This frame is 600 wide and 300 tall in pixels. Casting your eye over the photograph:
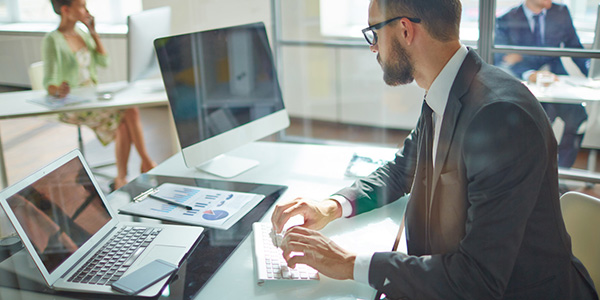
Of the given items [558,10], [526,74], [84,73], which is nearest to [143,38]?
[84,73]

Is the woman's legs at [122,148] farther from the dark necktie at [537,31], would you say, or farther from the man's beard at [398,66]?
the dark necktie at [537,31]

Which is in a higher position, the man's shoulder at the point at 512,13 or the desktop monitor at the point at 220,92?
the man's shoulder at the point at 512,13

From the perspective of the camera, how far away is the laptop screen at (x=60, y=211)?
1019mm

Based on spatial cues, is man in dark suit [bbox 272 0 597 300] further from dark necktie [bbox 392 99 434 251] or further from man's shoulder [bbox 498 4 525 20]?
man's shoulder [bbox 498 4 525 20]

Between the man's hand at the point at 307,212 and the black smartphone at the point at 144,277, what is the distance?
0.27 m

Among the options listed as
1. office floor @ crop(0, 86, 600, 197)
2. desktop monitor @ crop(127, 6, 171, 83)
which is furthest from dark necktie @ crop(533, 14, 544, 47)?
desktop monitor @ crop(127, 6, 171, 83)

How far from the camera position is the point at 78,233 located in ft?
3.66

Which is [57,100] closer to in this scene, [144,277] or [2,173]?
[2,173]

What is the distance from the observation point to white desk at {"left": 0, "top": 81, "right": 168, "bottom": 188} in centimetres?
188

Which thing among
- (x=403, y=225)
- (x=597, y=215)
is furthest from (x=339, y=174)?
(x=597, y=215)

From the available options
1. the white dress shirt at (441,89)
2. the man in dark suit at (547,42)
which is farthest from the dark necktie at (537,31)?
the white dress shirt at (441,89)

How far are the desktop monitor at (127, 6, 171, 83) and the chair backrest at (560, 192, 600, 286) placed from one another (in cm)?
210

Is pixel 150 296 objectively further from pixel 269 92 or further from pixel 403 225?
pixel 269 92

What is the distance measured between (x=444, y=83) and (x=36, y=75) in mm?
1685
